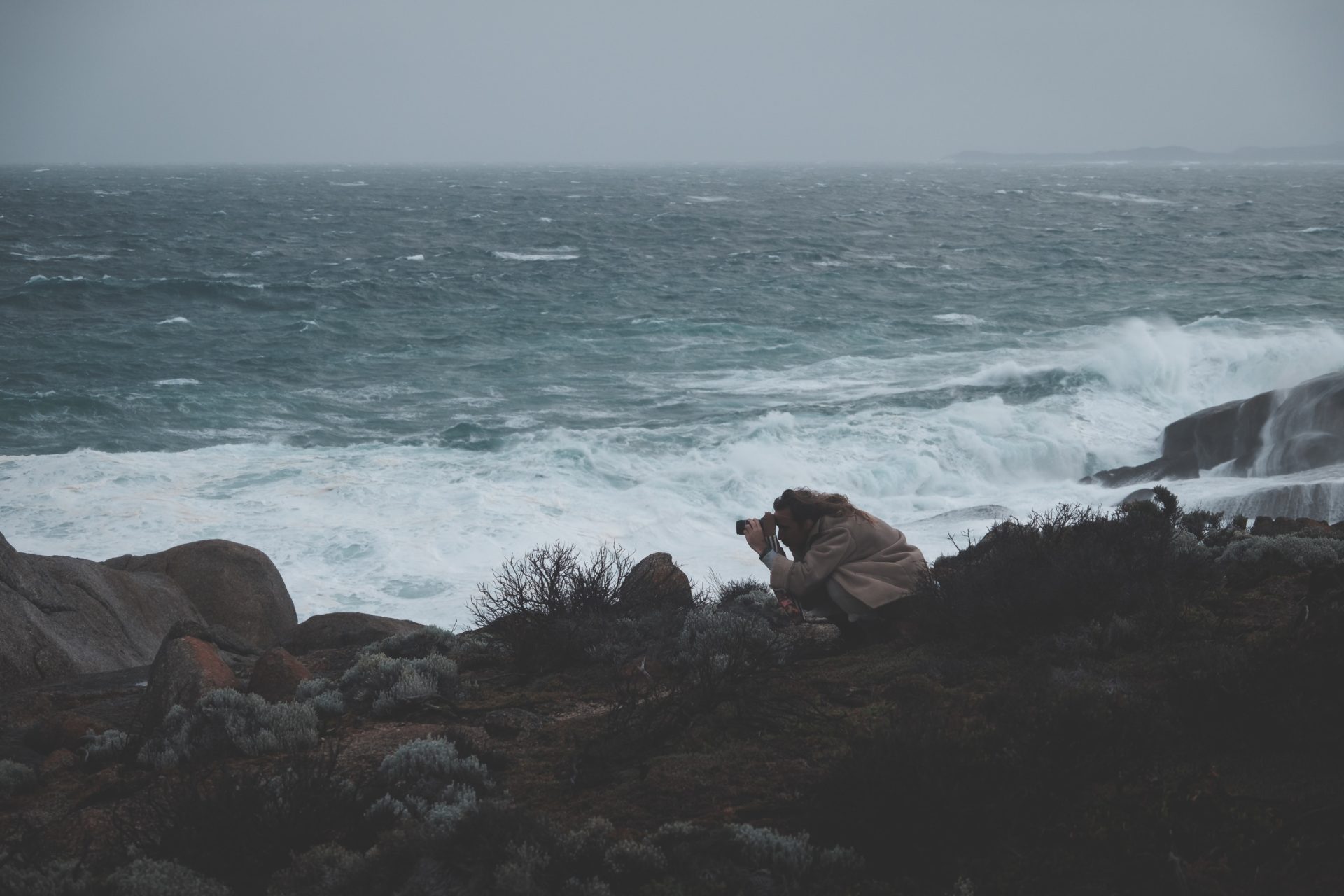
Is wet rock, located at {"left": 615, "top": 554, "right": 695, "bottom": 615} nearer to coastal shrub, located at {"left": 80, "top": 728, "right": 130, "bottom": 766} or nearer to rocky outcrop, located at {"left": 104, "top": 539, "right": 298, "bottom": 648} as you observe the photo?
coastal shrub, located at {"left": 80, "top": 728, "right": 130, "bottom": 766}

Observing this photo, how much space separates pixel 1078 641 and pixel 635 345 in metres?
22.5

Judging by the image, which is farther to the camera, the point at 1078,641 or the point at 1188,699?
the point at 1078,641

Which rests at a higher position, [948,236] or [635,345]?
[948,236]

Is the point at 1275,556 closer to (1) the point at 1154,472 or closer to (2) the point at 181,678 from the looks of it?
(2) the point at 181,678

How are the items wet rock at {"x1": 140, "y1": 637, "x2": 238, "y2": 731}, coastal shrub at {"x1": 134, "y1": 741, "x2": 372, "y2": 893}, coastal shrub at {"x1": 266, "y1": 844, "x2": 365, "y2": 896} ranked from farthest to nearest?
wet rock at {"x1": 140, "y1": 637, "x2": 238, "y2": 731}, coastal shrub at {"x1": 134, "y1": 741, "x2": 372, "y2": 893}, coastal shrub at {"x1": 266, "y1": 844, "x2": 365, "y2": 896}

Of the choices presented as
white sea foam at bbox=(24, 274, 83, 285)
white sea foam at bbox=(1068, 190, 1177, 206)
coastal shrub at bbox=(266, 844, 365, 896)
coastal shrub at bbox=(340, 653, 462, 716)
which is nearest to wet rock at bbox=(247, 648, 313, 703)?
coastal shrub at bbox=(340, 653, 462, 716)

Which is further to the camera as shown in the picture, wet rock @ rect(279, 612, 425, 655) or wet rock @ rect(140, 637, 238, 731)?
wet rock @ rect(279, 612, 425, 655)

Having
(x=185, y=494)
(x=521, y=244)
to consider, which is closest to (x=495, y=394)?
(x=185, y=494)

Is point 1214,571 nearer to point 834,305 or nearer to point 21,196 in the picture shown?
point 834,305

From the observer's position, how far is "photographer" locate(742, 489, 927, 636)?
5.55 m

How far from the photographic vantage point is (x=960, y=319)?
97.6 ft

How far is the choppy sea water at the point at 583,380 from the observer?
14414 mm

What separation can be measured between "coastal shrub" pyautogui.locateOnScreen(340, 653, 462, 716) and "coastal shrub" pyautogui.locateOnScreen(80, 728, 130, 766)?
112 centimetres

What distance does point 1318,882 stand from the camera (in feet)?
8.86
